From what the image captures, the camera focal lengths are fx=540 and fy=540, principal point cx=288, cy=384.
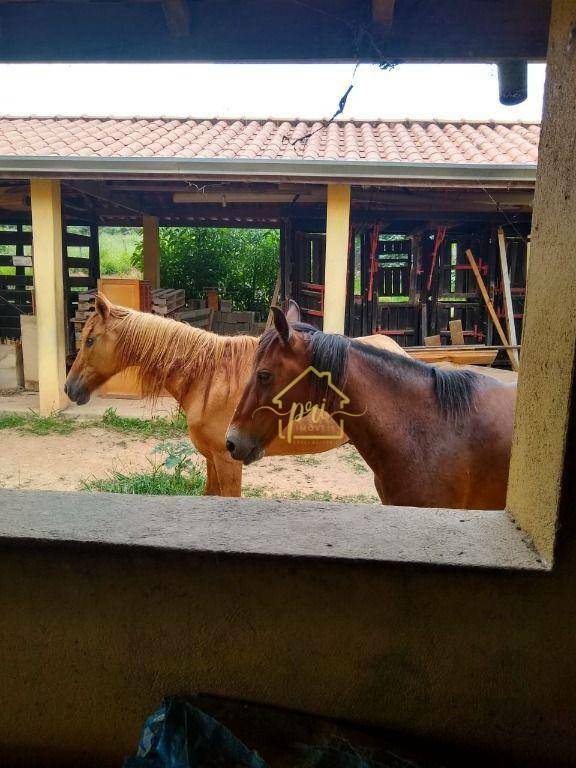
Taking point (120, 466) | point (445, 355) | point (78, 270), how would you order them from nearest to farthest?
point (120, 466)
point (445, 355)
point (78, 270)

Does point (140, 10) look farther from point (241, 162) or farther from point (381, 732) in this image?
point (241, 162)

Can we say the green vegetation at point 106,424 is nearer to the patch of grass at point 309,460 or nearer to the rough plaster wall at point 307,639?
the patch of grass at point 309,460

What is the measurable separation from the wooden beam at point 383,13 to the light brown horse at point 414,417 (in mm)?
1117

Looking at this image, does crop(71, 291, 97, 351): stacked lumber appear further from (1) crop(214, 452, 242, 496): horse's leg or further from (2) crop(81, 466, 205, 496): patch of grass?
(1) crop(214, 452, 242, 496): horse's leg

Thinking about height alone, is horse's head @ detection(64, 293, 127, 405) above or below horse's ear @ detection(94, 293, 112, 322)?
below

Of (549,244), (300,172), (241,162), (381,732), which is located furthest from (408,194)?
(381,732)

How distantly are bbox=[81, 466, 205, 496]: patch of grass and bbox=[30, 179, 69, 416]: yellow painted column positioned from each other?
281cm

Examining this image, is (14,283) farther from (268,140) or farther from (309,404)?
(309,404)

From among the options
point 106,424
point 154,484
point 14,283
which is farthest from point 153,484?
point 14,283

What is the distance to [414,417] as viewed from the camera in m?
2.11

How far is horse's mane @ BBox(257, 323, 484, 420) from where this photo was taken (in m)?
2.14

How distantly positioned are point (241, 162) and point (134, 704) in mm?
5308

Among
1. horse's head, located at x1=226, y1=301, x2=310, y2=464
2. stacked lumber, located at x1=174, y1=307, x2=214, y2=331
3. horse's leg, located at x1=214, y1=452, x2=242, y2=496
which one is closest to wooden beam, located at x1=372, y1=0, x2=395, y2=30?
horse's head, located at x1=226, y1=301, x2=310, y2=464

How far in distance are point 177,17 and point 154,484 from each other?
298 centimetres
